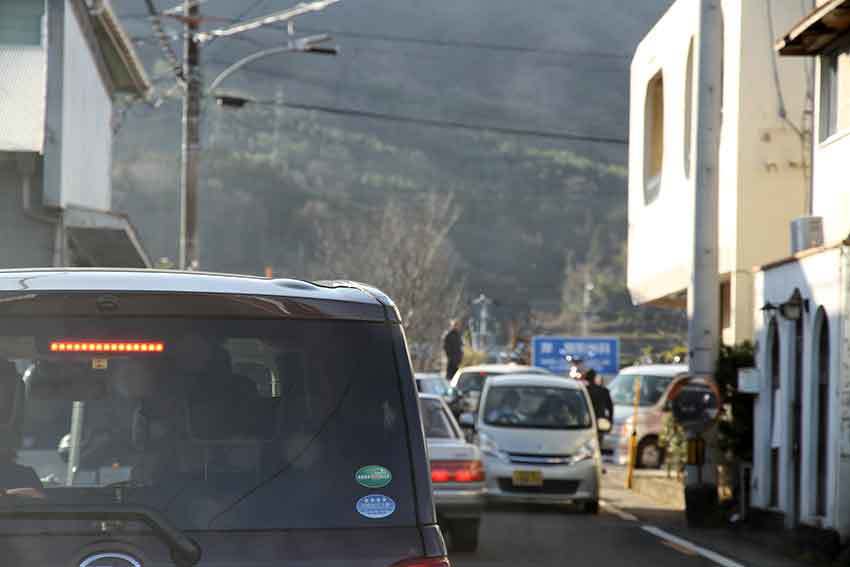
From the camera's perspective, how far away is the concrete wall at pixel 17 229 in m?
23.1

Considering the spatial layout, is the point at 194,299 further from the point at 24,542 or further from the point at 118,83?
the point at 118,83

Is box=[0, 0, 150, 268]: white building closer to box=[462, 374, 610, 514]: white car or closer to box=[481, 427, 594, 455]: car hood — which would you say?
box=[462, 374, 610, 514]: white car

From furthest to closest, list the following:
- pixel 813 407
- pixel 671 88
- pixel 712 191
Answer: pixel 671 88
pixel 712 191
pixel 813 407

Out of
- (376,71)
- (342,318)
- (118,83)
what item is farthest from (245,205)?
(342,318)

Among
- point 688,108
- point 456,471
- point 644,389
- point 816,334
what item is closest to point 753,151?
point 688,108

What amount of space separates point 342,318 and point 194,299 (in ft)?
1.35

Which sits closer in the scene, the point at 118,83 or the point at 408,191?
the point at 118,83

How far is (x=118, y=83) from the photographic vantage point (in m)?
31.8

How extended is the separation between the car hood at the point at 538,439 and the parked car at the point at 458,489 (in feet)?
17.1

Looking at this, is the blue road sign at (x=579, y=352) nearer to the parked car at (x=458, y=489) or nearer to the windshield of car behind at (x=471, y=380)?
the windshield of car behind at (x=471, y=380)

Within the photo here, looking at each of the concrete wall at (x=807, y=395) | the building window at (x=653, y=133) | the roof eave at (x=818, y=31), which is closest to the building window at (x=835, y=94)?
the roof eave at (x=818, y=31)

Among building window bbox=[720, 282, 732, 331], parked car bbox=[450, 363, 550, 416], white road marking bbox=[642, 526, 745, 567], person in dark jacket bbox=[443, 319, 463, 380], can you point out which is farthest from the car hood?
person in dark jacket bbox=[443, 319, 463, 380]

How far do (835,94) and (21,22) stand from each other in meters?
11.3

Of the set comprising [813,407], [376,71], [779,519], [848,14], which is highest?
[376,71]
